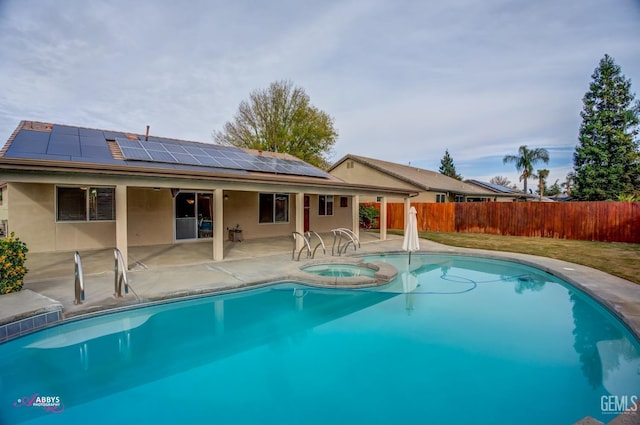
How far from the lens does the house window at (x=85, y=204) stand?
10.9 m

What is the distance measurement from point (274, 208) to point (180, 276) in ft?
27.9

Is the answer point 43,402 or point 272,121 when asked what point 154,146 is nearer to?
point 43,402

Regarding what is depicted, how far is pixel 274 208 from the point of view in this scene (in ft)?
52.5

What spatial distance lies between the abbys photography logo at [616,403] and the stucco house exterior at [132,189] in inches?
335

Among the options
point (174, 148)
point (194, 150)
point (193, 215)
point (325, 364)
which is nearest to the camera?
point (325, 364)

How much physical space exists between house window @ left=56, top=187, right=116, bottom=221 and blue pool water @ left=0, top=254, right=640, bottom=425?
734cm

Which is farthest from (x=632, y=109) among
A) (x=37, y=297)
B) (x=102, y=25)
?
(x=37, y=297)

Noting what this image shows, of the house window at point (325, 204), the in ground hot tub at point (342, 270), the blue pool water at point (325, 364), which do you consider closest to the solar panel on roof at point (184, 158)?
the in ground hot tub at point (342, 270)

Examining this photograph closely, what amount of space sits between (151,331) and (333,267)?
19.1 feet

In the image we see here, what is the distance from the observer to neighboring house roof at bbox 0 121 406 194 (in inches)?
283

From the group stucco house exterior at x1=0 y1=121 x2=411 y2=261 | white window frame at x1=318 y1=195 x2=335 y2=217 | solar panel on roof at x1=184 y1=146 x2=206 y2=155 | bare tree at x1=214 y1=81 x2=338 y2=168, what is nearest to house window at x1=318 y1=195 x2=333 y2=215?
white window frame at x1=318 y1=195 x2=335 y2=217

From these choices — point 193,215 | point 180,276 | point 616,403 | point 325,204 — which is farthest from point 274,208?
point 616,403

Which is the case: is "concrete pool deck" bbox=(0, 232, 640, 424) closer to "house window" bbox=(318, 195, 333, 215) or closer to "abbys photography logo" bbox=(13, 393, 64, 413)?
"abbys photography logo" bbox=(13, 393, 64, 413)

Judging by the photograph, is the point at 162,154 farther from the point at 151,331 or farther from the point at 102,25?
the point at 151,331
